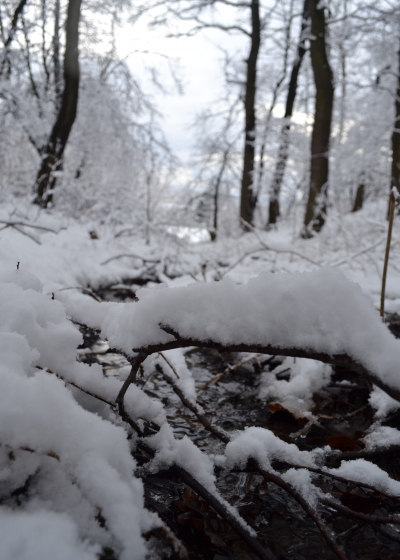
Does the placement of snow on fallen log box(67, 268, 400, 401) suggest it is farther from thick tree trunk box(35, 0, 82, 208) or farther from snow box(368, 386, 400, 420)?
thick tree trunk box(35, 0, 82, 208)

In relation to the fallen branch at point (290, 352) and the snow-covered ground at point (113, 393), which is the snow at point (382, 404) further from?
the fallen branch at point (290, 352)

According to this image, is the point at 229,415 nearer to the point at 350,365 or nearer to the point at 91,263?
the point at 350,365

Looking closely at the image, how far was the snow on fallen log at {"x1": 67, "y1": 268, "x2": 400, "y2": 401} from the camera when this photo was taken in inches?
25.3

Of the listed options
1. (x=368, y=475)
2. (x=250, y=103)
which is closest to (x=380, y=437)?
(x=368, y=475)

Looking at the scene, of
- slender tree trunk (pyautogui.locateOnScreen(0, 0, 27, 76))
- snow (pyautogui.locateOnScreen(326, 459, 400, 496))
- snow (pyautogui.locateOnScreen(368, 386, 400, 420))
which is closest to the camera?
snow (pyautogui.locateOnScreen(326, 459, 400, 496))

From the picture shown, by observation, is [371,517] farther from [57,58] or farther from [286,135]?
[286,135]

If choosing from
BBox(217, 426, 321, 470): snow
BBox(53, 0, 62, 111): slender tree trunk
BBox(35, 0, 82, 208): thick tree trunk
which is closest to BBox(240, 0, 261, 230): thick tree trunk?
BBox(53, 0, 62, 111): slender tree trunk

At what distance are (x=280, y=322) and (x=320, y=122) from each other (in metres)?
7.36

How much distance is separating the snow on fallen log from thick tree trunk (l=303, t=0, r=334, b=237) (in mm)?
6454

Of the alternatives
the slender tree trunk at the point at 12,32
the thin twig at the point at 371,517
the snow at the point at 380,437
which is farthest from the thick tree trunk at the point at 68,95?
the thin twig at the point at 371,517

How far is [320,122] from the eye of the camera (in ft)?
23.0

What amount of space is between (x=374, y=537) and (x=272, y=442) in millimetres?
295

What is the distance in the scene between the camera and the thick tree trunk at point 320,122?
6.90 meters

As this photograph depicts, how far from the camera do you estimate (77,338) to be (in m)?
0.91
